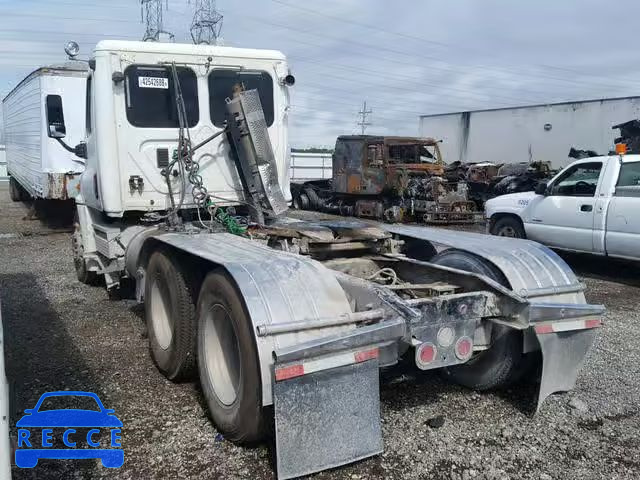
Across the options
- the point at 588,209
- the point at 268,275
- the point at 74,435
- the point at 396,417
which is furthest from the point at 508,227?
the point at 74,435

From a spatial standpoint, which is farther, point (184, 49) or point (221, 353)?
point (184, 49)

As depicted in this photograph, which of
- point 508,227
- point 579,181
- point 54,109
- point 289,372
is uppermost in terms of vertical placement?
point 54,109

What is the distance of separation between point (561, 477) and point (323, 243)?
7.87 feet

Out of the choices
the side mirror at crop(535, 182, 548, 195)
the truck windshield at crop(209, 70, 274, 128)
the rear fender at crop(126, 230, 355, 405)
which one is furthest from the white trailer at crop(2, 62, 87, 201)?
the rear fender at crop(126, 230, 355, 405)

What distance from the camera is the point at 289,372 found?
2.92 m

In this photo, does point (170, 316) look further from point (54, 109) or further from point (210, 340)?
point (54, 109)

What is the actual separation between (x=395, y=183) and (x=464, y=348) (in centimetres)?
1265

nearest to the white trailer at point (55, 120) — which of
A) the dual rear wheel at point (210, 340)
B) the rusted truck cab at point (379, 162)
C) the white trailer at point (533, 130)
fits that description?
the rusted truck cab at point (379, 162)

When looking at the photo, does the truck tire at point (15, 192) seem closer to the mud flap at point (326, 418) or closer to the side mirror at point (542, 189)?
the side mirror at point (542, 189)

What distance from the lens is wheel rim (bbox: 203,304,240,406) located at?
3598 millimetres

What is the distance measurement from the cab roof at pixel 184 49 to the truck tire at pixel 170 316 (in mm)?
2136

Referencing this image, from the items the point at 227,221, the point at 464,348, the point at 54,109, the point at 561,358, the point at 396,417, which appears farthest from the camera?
the point at 54,109

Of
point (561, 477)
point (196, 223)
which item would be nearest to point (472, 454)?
point (561, 477)

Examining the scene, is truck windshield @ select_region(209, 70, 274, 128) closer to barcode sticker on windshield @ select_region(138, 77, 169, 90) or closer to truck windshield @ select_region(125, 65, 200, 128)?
truck windshield @ select_region(125, 65, 200, 128)
